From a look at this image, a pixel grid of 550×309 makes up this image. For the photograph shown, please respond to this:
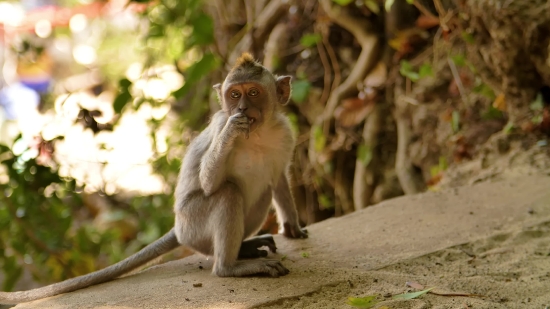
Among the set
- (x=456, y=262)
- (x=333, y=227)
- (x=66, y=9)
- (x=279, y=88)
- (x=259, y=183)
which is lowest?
(x=456, y=262)

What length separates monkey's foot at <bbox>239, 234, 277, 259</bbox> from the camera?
155 inches

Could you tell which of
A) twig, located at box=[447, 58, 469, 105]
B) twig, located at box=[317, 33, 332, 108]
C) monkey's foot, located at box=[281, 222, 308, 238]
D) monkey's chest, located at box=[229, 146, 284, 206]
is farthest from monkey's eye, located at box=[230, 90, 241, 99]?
twig, located at box=[317, 33, 332, 108]

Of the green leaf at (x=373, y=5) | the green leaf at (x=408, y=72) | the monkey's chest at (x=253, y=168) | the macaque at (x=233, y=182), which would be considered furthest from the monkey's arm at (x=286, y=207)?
the green leaf at (x=373, y=5)

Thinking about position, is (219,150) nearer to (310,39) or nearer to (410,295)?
(410,295)

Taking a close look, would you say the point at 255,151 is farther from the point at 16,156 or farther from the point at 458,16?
the point at 458,16

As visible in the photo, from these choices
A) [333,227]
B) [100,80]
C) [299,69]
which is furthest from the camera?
[100,80]

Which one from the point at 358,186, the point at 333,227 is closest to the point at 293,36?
the point at 358,186

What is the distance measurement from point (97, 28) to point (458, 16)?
9085 millimetres

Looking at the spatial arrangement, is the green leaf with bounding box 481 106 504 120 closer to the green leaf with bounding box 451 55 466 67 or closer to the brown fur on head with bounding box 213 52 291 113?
the green leaf with bounding box 451 55 466 67

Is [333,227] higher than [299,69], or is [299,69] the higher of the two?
[299,69]

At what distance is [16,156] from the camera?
207 inches

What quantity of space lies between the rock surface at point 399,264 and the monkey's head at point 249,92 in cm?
100

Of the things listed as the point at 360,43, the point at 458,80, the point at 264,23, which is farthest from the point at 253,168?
the point at 264,23

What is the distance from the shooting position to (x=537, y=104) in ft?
16.9
